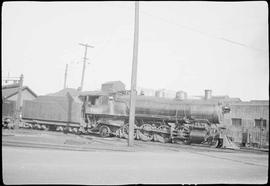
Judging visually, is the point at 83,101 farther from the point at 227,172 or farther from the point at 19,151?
the point at 227,172

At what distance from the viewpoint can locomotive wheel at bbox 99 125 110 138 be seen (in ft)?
65.9

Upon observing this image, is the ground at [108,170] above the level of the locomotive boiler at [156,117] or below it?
below

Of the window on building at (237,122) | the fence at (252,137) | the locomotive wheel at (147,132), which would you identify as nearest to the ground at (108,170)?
the locomotive wheel at (147,132)

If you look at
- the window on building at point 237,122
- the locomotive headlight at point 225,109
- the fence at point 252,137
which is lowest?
the fence at point 252,137

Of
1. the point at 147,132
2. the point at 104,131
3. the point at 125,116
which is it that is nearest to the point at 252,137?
the point at 147,132

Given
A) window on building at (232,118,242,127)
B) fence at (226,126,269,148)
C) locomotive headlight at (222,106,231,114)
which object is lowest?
fence at (226,126,269,148)

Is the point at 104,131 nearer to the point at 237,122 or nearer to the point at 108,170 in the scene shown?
the point at 108,170

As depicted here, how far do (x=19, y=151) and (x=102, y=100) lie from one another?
12.0m

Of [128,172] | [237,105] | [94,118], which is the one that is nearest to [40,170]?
[128,172]

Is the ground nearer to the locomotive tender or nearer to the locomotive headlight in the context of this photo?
the locomotive tender

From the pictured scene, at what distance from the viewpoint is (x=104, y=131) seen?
20203mm

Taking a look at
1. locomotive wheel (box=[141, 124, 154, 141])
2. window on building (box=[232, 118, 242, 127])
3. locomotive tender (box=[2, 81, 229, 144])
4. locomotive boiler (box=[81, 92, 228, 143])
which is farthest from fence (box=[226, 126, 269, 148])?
locomotive wheel (box=[141, 124, 154, 141])

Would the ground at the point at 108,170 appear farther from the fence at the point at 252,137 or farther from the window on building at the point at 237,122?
the window on building at the point at 237,122

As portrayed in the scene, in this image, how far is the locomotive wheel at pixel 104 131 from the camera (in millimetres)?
20078
